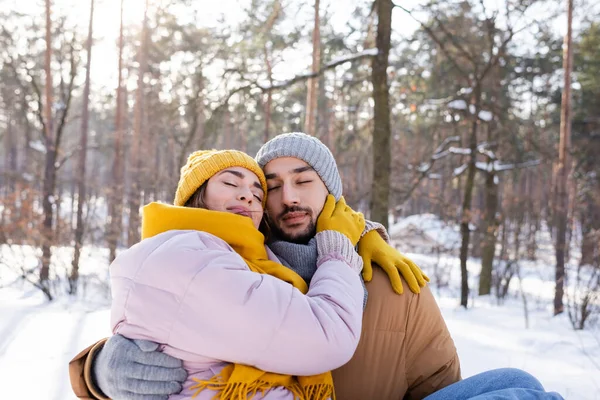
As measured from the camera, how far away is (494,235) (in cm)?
1075

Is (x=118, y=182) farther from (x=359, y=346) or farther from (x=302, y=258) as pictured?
(x=359, y=346)

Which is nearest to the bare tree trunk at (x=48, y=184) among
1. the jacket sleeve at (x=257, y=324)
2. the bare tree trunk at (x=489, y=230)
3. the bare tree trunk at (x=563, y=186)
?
the jacket sleeve at (x=257, y=324)

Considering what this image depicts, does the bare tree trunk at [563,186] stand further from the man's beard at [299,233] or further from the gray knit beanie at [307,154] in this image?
the man's beard at [299,233]

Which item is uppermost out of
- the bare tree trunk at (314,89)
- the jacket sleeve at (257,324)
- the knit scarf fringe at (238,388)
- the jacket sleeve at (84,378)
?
the bare tree trunk at (314,89)

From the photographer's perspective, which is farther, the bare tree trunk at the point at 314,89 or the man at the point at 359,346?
the bare tree trunk at the point at 314,89

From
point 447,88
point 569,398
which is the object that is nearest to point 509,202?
point 447,88

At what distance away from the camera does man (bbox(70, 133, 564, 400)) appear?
5.20ft

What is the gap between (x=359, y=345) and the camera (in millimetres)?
2037

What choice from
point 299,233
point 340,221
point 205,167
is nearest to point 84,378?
point 205,167

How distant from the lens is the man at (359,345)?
1584 millimetres

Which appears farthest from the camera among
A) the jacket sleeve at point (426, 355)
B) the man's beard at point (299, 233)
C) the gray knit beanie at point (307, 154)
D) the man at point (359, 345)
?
the gray knit beanie at point (307, 154)

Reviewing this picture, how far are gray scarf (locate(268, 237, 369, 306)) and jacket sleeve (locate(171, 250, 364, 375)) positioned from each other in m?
0.51

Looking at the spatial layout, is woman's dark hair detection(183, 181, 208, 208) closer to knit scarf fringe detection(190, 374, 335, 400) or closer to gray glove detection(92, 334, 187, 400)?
gray glove detection(92, 334, 187, 400)

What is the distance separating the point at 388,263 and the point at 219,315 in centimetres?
94
